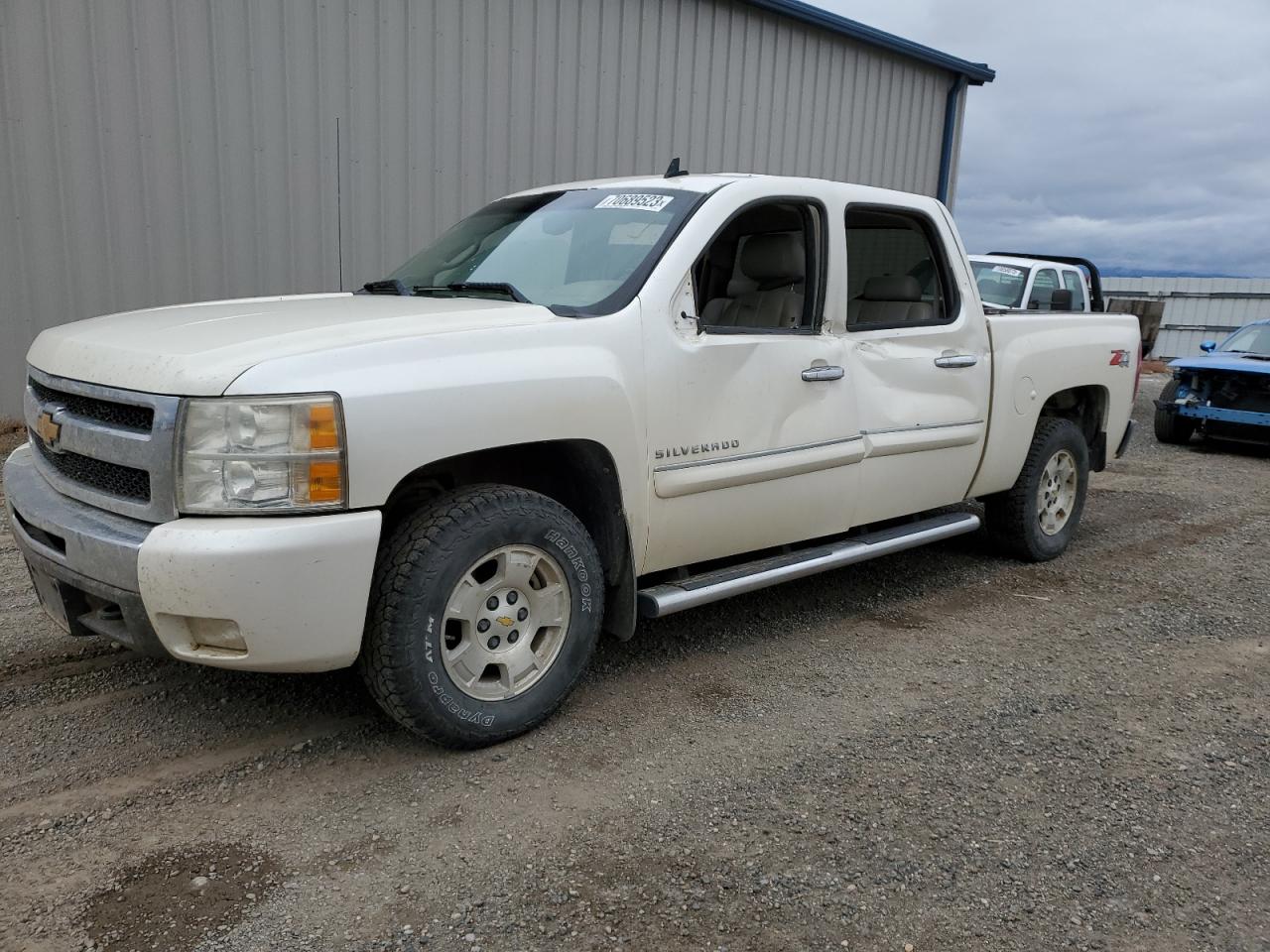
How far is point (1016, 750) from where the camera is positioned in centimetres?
338

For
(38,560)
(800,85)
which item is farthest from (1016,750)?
(800,85)

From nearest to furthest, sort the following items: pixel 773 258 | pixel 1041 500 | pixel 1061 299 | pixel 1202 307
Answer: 1. pixel 773 258
2. pixel 1041 500
3. pixel 1061 299
4. pixel 1202 307

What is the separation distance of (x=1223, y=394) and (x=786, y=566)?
8.87 metres

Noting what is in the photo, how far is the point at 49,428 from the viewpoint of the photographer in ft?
10.4

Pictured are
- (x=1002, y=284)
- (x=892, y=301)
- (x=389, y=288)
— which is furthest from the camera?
(x=1002, y=284)

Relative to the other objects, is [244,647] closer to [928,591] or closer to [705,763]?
[705,763]

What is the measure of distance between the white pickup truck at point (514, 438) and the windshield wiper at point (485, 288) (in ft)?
0.07

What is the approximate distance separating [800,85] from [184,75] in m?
6.98

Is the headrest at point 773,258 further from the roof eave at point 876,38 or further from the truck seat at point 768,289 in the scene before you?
the roof eave at point 876,38

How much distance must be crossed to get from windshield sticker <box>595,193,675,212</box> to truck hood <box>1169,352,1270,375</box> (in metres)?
8.97

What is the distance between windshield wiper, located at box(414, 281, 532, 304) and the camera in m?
3.69

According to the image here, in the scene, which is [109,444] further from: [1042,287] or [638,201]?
[1042,287]

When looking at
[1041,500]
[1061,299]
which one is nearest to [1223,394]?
[1061,299]

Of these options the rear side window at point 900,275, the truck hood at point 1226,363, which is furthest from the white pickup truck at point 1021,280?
the rear side window at point 900,275
